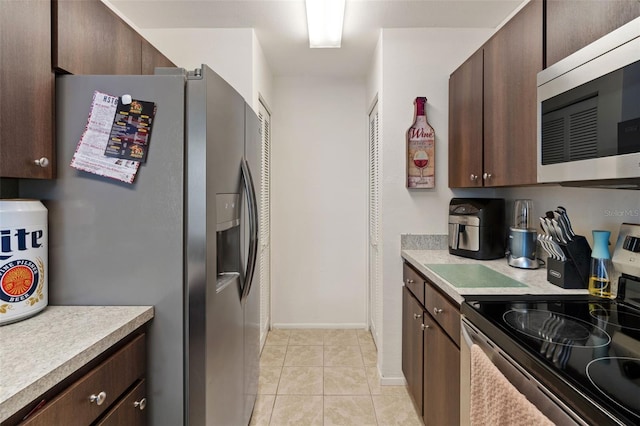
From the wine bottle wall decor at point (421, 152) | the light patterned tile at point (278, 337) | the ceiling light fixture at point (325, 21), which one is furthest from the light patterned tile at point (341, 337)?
the ceiling light fixture at point (325, 21)

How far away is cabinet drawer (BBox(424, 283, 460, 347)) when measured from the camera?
1.35 m

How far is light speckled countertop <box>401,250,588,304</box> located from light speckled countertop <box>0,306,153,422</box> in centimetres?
119

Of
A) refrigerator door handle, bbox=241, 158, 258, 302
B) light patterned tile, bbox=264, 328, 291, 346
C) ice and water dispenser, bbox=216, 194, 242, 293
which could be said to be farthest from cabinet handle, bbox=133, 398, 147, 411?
light patterned tile, bbox=264, 328, 291, 346

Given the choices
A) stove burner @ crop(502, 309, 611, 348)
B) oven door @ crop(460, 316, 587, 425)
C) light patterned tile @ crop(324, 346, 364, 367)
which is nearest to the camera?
oven door @ crop(460, 316, 587, 425)

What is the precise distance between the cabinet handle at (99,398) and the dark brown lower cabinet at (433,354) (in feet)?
4.06

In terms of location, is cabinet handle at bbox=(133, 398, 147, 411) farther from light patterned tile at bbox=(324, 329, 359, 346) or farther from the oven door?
light patterned tile at bbox=(324, 329, 359, 346)

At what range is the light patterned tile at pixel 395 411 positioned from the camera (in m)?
1.92

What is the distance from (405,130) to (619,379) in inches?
73.7

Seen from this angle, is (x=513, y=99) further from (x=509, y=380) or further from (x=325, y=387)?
(x=325, y=387)

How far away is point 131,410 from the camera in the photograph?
42.2 inches

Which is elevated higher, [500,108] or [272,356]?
[500,108]

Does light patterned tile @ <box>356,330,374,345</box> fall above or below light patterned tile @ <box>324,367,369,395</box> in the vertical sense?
above

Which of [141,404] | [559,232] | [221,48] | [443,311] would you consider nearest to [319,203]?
[221,48]

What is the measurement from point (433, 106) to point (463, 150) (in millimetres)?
445
